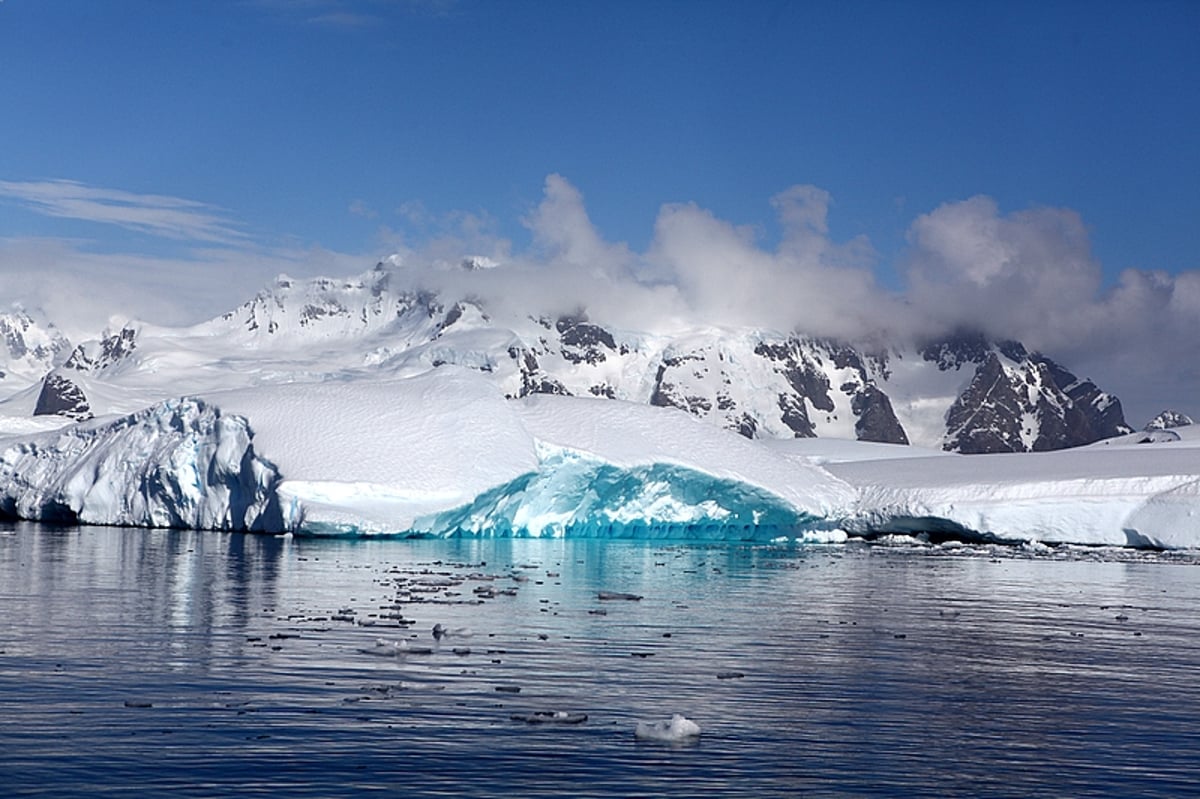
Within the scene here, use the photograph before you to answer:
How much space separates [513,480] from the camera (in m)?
41.3

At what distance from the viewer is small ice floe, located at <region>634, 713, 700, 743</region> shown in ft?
37.2

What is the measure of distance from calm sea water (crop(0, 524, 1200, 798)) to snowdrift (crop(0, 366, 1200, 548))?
43.6 feet

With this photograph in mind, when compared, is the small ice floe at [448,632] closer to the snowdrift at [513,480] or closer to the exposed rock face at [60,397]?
the snowdrift at [513,480]

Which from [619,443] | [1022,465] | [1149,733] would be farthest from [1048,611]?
[1022,465]

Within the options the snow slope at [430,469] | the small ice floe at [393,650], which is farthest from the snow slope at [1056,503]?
the small ice floe at [393,650]

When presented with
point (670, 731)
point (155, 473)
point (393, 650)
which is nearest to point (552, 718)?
point (670, 731)

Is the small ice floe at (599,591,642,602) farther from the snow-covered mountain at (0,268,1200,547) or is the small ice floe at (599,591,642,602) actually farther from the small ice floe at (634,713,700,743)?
the snow-covered mountain at (0,268,1200,547)

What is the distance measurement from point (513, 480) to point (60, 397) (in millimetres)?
153191

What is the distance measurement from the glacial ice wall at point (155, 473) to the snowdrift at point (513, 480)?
75 millimetres

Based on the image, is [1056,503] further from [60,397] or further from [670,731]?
[60,397]

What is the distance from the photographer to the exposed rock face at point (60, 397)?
176m

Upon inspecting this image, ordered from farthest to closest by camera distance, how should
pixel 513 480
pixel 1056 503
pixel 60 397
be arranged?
pixel 60 397 < pixel 1056 503 < pixel 513 480

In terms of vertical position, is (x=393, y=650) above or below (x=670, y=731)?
above

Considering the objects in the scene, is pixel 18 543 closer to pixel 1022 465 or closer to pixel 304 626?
pixel 304 626
